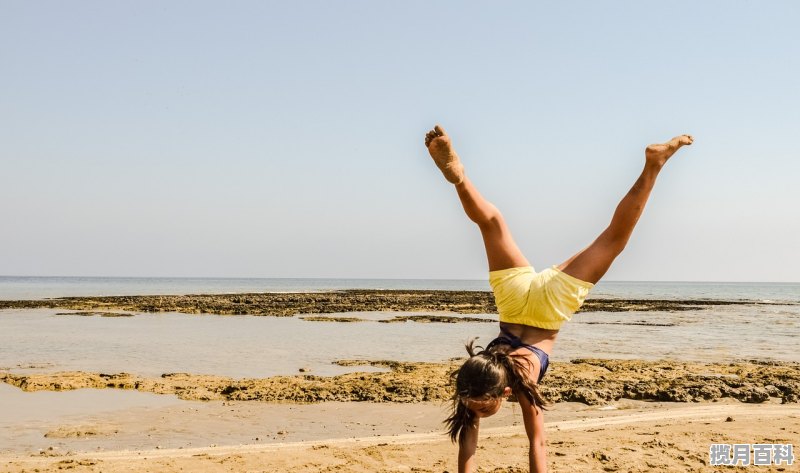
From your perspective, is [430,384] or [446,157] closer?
[446,157]

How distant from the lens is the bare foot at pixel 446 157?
13.7ft

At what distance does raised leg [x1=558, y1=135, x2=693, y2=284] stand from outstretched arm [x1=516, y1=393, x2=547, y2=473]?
35.0 inches

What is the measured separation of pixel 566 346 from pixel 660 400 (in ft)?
29.7

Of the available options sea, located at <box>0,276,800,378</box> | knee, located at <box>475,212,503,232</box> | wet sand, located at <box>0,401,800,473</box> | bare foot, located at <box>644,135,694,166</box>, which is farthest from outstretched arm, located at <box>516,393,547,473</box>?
sea, located at <box>0,276,800,378</box>

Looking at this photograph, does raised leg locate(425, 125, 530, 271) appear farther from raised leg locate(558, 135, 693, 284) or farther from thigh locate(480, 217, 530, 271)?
raised leg locate(558, 135, 693, 284)

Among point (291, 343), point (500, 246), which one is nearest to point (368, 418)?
point (500, 246)

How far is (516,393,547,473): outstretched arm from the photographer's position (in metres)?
4.01

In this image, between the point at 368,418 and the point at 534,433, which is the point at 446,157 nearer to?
the point at 534,433

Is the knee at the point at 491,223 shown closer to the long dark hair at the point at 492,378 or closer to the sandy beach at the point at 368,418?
the long dark hair at the point at 492,378

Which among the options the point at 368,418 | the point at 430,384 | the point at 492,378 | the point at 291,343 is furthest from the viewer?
the point at 291,343

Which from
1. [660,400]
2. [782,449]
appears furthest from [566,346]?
[782,449]

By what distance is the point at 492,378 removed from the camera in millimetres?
3707

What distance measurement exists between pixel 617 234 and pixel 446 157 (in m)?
1.24

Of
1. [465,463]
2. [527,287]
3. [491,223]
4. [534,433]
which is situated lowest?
[465,463]
